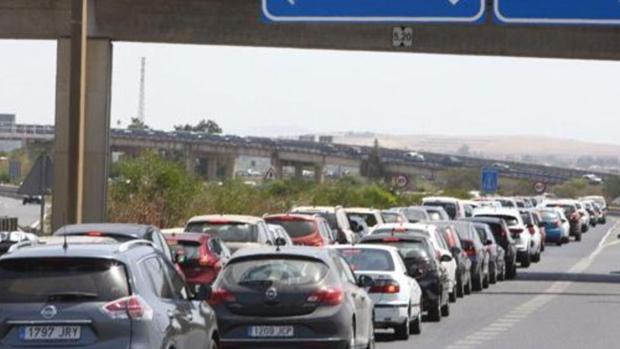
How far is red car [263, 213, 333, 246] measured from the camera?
39969 mm

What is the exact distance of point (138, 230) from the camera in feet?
84.7

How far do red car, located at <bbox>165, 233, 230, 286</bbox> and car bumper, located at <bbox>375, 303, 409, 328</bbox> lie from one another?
3.35 metres

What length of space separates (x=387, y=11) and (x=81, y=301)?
2051 cm

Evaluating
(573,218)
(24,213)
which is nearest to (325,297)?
(573,218)

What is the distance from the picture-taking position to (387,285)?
86.0 feet

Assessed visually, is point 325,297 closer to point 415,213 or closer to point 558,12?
point 558,12

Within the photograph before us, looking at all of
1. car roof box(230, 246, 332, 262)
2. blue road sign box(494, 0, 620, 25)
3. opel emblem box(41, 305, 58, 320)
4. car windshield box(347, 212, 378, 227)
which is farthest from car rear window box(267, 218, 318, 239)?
opel emblem box(41, 305, 58, 320)

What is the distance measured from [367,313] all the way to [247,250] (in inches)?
65.1

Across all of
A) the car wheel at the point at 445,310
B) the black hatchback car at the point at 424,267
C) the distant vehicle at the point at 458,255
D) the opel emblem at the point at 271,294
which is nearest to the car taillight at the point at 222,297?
the opel emblem at the point at 271,294

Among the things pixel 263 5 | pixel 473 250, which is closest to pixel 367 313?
pixel 263 5

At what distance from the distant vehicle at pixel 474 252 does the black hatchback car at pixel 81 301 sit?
24406 mm

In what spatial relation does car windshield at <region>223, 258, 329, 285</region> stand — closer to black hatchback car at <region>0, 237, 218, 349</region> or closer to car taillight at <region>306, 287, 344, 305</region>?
car taillight at <region>306, 287, 344, 305</region>

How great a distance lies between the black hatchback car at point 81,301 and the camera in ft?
48.7

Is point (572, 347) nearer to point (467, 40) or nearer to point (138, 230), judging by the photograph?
point (138, 230)
